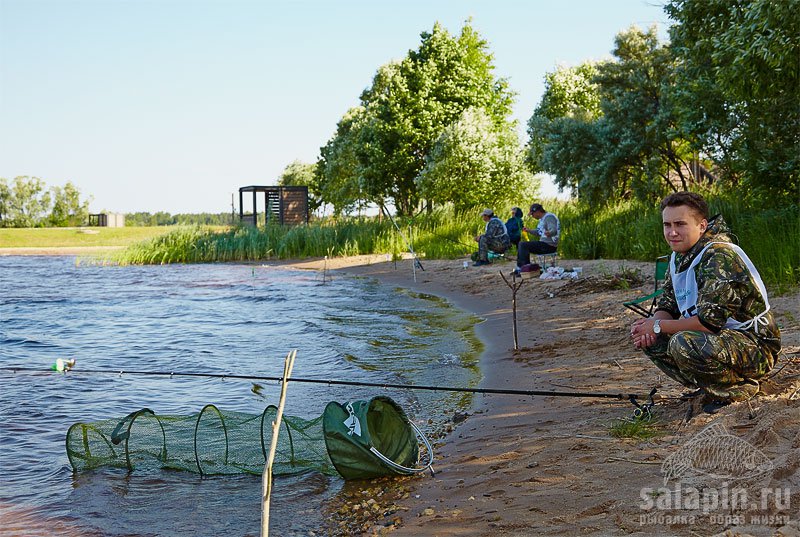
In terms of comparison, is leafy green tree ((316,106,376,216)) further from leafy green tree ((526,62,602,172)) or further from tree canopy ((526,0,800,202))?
tree canopy ((526,0,800,202))

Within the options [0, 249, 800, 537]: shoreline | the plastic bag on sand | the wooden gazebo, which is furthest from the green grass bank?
[0, 249, 800, 537]: shoreline

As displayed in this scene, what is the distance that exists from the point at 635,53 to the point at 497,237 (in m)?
7.32

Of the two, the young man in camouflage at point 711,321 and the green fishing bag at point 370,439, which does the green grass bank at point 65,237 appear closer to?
the green fishing bag at point 370,439

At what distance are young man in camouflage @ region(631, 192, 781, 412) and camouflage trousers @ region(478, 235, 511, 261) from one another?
1482 cm

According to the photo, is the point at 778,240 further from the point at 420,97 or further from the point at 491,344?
the point at 420,97

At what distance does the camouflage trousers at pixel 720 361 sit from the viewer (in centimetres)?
449

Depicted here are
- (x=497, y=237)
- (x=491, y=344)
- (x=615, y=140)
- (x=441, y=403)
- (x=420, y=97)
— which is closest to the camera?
(x=441, y=403)

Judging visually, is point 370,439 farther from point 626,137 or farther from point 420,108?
point 420,108

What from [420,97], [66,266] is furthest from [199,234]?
[420,97]

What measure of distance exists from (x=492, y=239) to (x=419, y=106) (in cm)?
1858

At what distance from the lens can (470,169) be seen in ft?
112

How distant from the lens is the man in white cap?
64.6 ft

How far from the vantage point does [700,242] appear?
4.69m

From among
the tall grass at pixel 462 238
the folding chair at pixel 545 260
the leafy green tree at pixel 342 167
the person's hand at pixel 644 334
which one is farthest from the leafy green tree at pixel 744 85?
the leafy green tree at pixel 342 167
